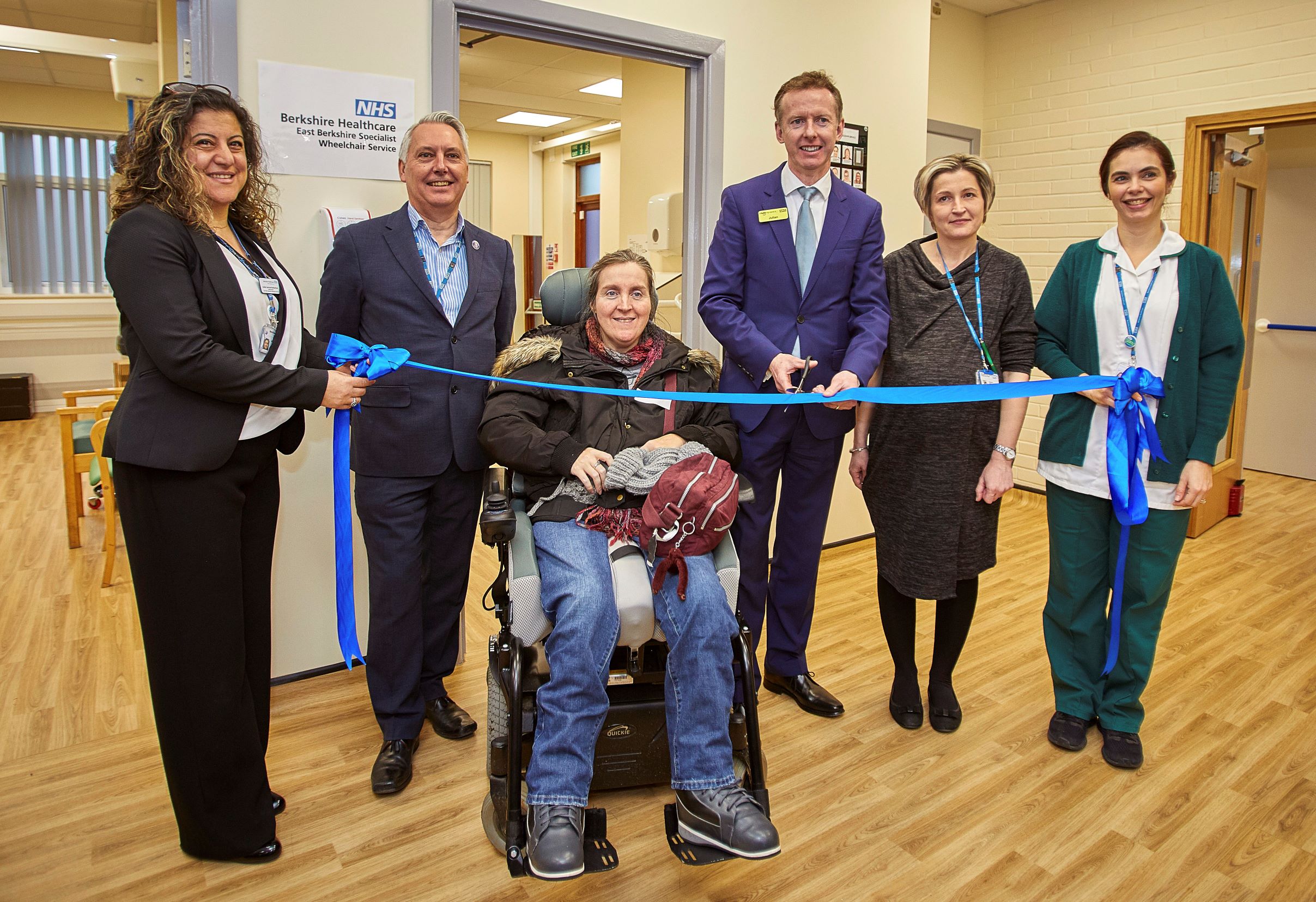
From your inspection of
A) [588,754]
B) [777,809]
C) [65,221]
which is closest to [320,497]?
[588,754]

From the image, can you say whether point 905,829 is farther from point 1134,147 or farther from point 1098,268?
point 1134,147

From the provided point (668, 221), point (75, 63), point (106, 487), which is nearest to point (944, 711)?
point (668, 221)

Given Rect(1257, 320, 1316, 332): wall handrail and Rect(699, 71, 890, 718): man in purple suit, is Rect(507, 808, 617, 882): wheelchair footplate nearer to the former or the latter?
Rect(699, 71, 890, 718): man in purple suit

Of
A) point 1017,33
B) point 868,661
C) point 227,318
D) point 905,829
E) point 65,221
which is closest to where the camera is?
point 227,318

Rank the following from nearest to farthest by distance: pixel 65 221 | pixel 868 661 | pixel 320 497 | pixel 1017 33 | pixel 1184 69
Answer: pixel 320 497
pixel 868 661
pixel 1184 69
pixel 1017 33
pixel 65 221

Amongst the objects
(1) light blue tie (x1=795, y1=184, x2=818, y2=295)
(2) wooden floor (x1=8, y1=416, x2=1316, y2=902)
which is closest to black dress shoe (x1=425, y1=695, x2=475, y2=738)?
(2) wooden floor (x1=8, y1=416, x2=1316, y2=902)

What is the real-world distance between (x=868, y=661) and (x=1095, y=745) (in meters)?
0.78

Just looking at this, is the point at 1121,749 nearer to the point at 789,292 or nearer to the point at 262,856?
→ the point at 789,292

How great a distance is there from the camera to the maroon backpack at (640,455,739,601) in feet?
6.19

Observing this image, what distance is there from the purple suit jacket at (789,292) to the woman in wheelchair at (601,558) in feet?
0.70

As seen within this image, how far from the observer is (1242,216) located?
4836 millimetres

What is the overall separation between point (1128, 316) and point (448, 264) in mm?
1814

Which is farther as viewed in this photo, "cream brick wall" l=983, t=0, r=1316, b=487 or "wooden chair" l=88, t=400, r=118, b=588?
"cream brick wall" l=983, t=0, r=1316, b=487

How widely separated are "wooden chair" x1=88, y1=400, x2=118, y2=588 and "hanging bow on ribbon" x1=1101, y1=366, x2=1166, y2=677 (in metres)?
3.43
